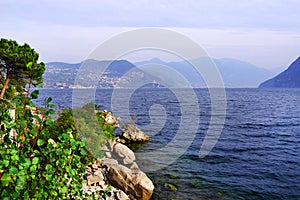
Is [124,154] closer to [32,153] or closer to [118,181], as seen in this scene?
[118,181]

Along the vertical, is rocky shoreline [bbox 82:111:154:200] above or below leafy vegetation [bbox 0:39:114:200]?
below

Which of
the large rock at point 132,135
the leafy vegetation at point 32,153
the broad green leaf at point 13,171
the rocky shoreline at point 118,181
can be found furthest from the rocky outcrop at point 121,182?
the large rock at point 132,135

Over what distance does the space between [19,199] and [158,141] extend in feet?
87.2

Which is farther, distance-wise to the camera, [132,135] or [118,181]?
[132,135]

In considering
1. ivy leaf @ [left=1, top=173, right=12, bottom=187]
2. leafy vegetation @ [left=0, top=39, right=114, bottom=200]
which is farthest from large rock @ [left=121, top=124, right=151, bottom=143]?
ivy leaf @ [left=1, top=173, right=12, bottom=187]

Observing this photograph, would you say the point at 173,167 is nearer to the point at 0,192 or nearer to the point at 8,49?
the point at 8,49

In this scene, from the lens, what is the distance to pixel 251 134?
34.5 metres

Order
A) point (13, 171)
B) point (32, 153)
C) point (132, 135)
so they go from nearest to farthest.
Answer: point (13, 171) → point (32, 153) → point (132, 135)

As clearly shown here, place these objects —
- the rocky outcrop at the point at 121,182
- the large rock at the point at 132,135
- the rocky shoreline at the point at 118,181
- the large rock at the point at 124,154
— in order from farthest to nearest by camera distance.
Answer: the large rock at the point at 132,135, the large rock at the point at 124,154, the rocky outcrop at the point at 121,182, the rocky shoreline at the point at 118,181

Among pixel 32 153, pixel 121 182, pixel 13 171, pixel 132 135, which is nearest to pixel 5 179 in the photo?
pixel 13 171

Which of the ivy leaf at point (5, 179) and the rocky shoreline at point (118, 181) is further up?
the ivy leaf at point (5, 179)

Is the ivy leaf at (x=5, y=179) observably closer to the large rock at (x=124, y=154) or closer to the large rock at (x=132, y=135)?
the large rock at (x=124, y=154)

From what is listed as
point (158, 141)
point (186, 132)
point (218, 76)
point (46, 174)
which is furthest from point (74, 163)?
point (186, 132)

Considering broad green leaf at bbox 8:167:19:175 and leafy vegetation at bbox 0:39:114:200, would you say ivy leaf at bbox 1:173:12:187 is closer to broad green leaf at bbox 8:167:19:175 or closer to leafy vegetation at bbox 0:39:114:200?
leafy vegetation at bbox 0:39:114:200
